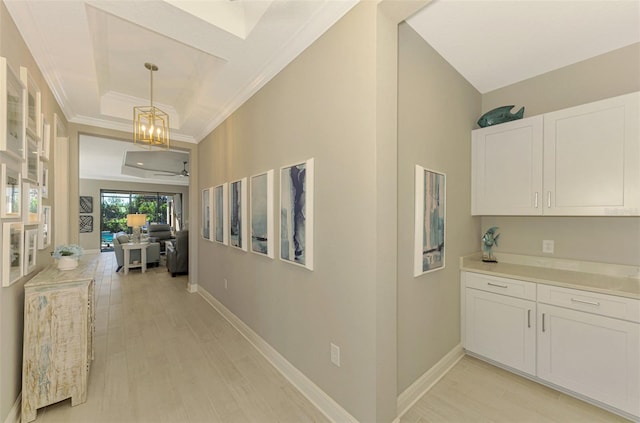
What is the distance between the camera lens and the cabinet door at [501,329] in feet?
7.17

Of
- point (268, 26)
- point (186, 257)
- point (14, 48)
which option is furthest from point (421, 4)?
point (186, 257)

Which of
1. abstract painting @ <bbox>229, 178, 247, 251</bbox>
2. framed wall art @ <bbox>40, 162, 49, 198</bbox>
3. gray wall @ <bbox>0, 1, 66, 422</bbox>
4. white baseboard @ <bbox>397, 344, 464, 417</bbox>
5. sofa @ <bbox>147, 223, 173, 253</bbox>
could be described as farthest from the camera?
sofa @ <bbox>147, 223, 173, 253</bbox>

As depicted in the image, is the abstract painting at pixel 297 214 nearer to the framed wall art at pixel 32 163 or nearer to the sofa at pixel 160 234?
the framed wall art at pixel 32 163

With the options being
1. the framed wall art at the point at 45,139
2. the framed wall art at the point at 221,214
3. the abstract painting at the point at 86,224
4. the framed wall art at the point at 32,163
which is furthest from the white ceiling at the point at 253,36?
the abstract painting at the point at 86,224

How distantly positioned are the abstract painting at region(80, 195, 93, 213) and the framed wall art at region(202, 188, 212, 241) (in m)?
8.39

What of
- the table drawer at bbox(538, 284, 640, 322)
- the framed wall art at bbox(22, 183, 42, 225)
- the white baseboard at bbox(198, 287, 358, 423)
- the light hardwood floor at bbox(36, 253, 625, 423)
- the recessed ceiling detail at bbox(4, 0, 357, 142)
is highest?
the recessed ceiling detail at bbox(4, 0, 357, 142)

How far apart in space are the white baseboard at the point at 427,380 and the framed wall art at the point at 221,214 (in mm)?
2528

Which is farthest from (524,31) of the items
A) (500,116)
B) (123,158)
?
(123,158)

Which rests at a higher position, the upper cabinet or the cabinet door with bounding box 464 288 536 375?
the upper cabinet

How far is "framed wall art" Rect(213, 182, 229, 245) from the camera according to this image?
11.4 ft

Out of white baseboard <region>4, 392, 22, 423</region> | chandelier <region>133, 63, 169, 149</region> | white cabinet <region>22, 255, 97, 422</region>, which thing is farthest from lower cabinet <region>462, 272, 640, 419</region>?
white baseboard <region>4, 392, 22, 423</region>

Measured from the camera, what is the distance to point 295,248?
2.15 metres

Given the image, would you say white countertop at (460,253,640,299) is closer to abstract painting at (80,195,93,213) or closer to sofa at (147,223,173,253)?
sofa at (147,223,173,253)

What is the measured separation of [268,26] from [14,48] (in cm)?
167
